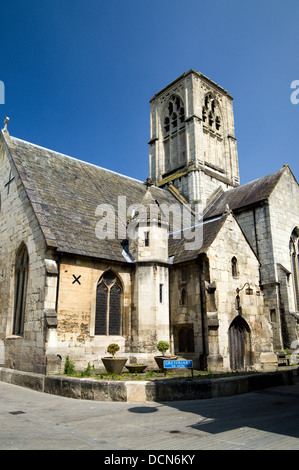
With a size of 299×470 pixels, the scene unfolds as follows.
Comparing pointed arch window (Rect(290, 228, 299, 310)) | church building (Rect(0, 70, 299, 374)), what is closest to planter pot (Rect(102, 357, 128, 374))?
church building (Rect(0, 70, 299, 374))

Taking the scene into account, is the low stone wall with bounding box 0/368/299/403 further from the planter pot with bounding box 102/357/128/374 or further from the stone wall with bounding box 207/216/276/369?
the stone wall with bounding box 207/216/276/369

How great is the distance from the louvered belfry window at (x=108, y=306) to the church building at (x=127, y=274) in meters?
0.05

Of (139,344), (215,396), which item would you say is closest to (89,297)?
Result: (139,344)

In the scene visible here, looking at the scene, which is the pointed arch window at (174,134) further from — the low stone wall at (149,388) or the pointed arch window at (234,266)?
the low stone wall at (149,388)

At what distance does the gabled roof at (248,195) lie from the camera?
2210cm

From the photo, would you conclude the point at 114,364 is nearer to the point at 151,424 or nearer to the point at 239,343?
the point at 151,424

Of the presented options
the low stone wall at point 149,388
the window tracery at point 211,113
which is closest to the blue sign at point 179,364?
the low stone wall at point 149,388

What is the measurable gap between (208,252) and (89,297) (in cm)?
557

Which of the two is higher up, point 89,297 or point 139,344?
point 89,297

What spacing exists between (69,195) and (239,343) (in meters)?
11.0

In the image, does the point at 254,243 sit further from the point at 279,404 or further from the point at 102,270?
the point at 279,404

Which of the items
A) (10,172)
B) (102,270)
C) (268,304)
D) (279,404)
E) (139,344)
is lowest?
(279,404)

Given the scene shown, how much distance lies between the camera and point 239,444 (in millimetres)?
6074

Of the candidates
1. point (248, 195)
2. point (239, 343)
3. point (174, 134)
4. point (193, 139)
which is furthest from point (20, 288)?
point (174, 134)
